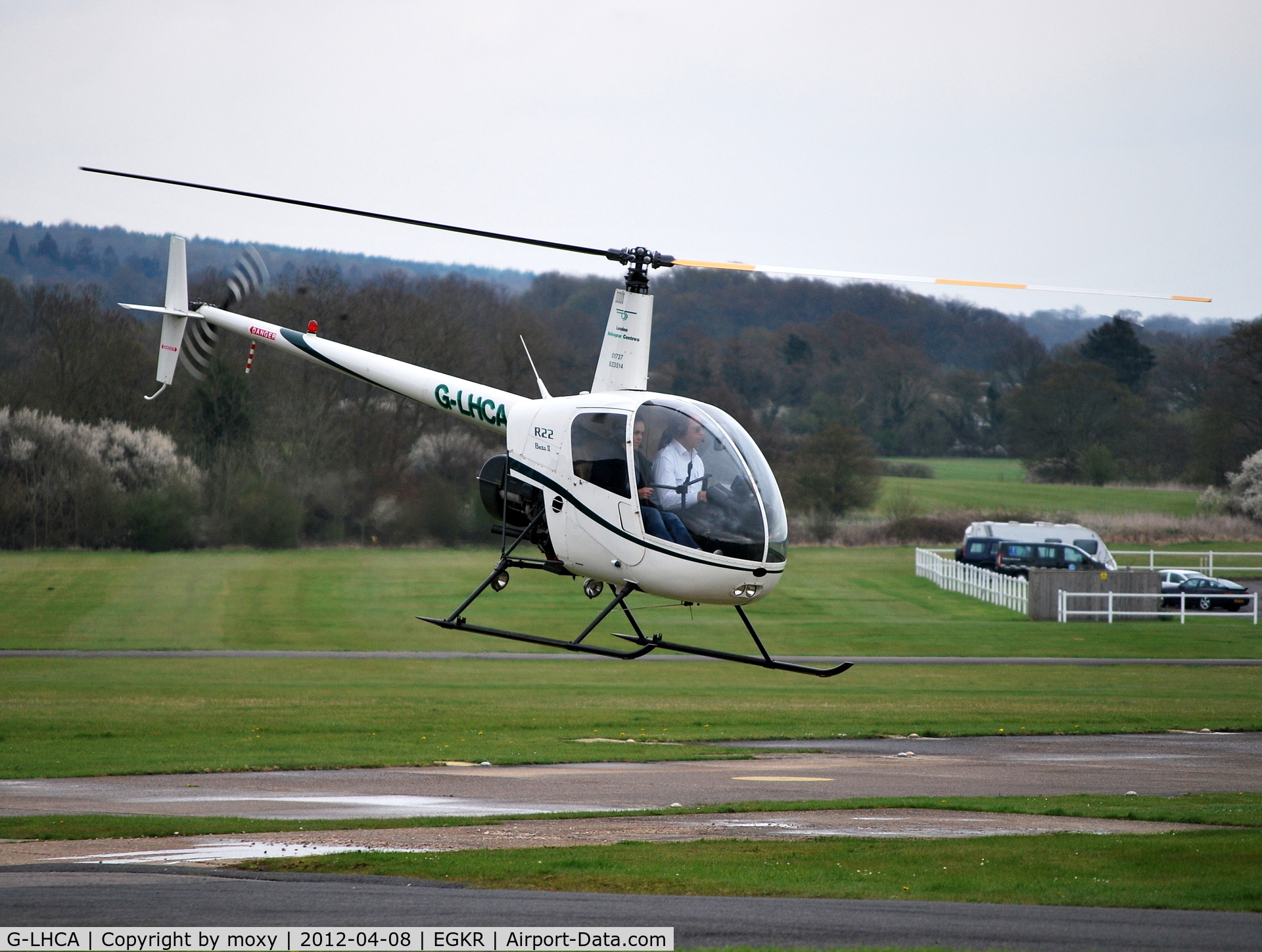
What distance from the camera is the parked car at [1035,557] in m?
45.0

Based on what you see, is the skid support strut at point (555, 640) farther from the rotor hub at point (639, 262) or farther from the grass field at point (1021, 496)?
the grass field at point (1021, 496)

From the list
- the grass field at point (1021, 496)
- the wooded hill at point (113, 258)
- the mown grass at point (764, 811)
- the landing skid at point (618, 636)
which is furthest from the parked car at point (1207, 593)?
the wooded hill at point (113, 258)

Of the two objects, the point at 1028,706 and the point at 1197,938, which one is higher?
the point at 1197,938

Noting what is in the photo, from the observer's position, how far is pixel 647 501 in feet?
39.5

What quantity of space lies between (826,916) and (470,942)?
273 centimetres

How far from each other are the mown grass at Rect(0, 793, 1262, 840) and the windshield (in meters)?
4.33

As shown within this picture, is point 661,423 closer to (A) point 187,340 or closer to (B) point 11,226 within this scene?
(A) point 187,340

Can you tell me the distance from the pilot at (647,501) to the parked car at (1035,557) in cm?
3532

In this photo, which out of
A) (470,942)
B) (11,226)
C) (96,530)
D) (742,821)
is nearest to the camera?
(470,942)

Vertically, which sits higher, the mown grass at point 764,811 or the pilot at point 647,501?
the pilot at point 647,501

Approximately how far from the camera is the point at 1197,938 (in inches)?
346

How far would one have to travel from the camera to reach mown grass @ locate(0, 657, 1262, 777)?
19.6 m

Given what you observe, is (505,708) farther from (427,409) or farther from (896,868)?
(427,409)

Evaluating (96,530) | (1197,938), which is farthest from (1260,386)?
(1197,938)
